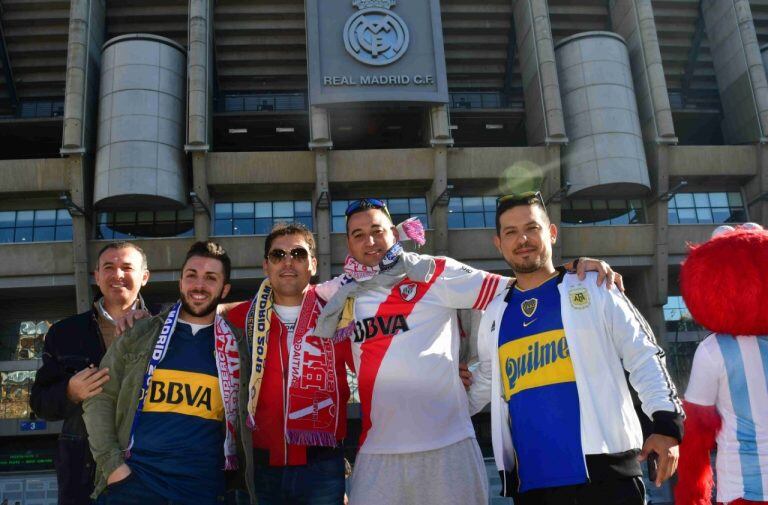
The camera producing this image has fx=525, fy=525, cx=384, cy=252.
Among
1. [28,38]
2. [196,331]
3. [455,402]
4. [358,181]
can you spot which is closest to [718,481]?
[455,402]

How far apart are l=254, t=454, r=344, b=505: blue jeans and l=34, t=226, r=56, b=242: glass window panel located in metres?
26.2

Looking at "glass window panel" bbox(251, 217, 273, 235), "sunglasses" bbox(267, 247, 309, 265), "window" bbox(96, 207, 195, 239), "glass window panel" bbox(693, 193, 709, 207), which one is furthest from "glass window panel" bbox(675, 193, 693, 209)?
"sunglasses" bbox(267, 247, 309, 265)

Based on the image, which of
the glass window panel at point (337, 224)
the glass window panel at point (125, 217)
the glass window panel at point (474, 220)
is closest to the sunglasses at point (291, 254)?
the glass window panel at point (337, 224)

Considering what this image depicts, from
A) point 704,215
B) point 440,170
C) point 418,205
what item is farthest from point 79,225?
point 704,215

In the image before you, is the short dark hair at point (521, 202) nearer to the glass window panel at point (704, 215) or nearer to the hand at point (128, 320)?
the hand at point (128, 320)

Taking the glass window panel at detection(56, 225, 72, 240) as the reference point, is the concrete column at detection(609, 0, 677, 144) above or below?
above

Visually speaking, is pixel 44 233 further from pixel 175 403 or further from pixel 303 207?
pixel 175 403

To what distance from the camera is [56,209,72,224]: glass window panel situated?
25156 mm

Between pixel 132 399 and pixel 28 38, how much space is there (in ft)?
105

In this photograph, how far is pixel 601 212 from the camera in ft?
88.0

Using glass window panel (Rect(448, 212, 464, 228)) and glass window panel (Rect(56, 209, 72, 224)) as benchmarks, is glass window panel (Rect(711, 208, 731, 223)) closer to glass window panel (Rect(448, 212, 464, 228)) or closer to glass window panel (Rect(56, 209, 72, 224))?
glass window panel (Rect(448, 212, 464, 228))

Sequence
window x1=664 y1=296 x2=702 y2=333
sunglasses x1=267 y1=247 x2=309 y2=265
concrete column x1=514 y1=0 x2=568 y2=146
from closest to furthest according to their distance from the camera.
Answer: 1. sunglasses x1=267 y1=247 x2=309 y2=265
2. concrete column x1=514 y1=0 x2=568 y2=146
3. window x1=664 y1=296 x2=702 y2=333

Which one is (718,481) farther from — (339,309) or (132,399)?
(132,399)

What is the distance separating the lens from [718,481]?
271cm
